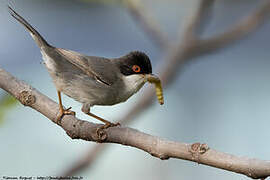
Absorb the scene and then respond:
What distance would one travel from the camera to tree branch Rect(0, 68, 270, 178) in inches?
80.1

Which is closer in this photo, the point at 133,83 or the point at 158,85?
the point at 158,85

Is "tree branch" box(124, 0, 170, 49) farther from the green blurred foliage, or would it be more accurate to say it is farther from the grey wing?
the green blurred foliage

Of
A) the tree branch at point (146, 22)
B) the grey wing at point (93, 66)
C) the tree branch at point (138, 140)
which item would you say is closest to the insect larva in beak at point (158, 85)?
the grey wing at point (93, 66)

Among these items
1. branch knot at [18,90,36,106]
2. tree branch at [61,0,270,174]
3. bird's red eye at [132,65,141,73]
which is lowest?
tree branch at [61,0,270,174]

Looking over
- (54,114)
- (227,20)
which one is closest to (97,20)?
(227,20)

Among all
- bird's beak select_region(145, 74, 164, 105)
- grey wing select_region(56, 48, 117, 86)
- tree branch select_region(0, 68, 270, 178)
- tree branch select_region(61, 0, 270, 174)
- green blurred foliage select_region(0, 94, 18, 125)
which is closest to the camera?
tree branch select_region(0, 68, 270, 178)

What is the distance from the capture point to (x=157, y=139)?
91.1 inches

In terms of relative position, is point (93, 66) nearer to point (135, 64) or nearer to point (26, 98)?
point (135, 64)

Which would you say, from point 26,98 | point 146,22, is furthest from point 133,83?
point 26,98

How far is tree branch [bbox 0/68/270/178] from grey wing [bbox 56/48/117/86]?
0.72 meters

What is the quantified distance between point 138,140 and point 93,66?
145cm

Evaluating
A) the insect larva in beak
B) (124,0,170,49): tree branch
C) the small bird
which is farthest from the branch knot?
(124,0,170,49): tree branch

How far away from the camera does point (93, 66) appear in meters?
3.68

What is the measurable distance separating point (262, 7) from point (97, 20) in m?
3.88
